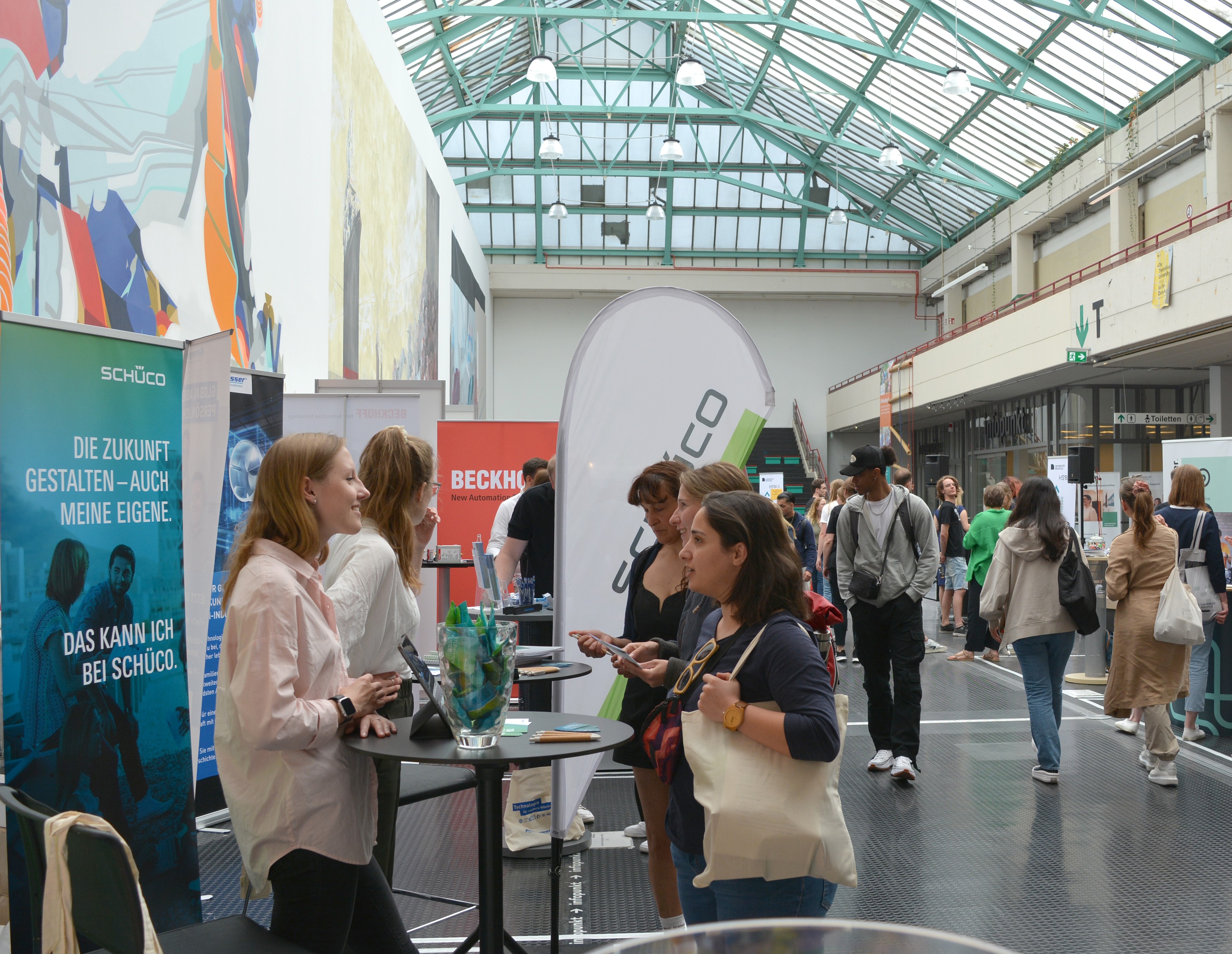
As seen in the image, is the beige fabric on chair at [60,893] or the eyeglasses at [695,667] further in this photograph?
the eyeglasses at [695,667]

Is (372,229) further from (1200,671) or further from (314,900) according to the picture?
(314,900)

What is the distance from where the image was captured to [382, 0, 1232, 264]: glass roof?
1482 cm

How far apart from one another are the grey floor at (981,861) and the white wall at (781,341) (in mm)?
20536

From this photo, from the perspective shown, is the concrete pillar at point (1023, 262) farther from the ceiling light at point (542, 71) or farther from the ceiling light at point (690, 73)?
the ceiling light at point (542, 71)

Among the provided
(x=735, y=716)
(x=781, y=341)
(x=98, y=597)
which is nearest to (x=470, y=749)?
(x=735, y=716)

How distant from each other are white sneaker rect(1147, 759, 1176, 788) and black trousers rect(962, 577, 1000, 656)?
3.60 meters

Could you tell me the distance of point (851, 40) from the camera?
50.8ft

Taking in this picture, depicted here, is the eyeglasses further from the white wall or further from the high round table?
the white wall

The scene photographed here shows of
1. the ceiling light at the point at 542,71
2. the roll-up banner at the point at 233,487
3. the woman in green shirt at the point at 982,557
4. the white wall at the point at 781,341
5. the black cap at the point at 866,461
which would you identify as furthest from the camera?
the white wall at the point at 781,341

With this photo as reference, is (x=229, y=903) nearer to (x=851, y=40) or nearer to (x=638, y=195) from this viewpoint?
(x=851, y=40)

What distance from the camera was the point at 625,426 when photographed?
11.1ft

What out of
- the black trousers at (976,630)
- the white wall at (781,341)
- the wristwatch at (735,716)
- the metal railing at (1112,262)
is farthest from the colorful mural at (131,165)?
the white wall at (781,341)

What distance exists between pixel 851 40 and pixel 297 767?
1617 cm

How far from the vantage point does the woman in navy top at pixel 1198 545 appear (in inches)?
208
